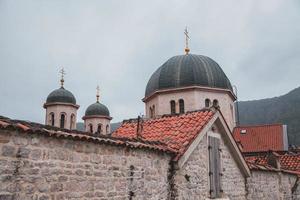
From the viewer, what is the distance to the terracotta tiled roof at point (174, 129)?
9961 millimetres

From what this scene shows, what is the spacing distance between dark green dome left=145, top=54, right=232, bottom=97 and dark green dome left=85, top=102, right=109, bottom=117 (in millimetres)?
17949

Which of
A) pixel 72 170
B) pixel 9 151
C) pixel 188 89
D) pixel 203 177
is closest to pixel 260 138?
pixel 188 89

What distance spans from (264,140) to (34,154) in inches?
1118

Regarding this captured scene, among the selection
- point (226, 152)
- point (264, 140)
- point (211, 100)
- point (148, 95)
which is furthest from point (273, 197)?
point (264, 140)

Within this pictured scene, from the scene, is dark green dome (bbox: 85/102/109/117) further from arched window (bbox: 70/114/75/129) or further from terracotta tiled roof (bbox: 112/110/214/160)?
terracotta tiled roof (bbox: 112/110/214/160)

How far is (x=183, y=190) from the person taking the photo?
373 inches

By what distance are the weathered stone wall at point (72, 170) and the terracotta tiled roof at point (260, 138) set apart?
23.5 m

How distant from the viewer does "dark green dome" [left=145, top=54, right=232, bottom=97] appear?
2583cm

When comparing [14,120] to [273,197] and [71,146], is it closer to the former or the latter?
[71,146]

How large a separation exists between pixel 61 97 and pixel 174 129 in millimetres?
31357

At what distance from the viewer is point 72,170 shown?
647cm

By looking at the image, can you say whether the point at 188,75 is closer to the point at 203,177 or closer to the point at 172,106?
the point at 172,106

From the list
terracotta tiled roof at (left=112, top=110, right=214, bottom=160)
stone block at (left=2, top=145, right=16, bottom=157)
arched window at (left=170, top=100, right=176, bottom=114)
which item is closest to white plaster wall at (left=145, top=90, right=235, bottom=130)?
arched window at (left=170, top=100, right=176, bottom=114)

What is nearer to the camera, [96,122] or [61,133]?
[61,133]
